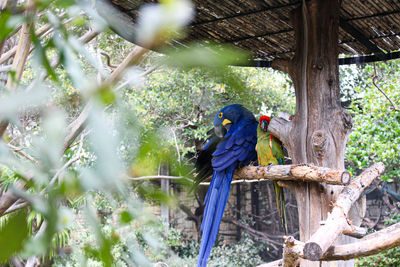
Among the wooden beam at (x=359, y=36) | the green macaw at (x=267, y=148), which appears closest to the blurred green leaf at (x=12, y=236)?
the green macaw at (x=267, y=148)

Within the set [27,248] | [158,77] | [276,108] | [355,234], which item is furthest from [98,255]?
[276,108]

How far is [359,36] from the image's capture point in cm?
185

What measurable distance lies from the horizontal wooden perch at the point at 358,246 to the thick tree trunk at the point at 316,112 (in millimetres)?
322

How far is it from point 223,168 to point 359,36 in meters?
0.89

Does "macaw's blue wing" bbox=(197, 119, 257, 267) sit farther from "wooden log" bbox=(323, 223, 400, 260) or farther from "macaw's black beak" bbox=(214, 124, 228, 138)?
"wooden log" bbox=(323, 223, 400, 260)

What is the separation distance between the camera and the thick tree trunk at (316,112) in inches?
57.9

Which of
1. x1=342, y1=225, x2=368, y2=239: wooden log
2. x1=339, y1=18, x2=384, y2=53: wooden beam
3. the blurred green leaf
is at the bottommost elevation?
x1=342, y1=225, x2=368, y2=239: wooden log

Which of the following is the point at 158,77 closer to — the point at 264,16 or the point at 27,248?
the point at 264,16

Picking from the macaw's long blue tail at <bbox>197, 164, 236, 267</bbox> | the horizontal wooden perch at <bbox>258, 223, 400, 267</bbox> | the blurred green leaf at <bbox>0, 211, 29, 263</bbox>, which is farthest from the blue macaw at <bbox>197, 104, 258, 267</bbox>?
the blurred green leaf at <bbox>0, 211, 29, 263</bbox>

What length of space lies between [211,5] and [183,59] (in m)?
1.39

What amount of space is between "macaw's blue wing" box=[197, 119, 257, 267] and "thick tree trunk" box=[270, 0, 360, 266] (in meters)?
0.22

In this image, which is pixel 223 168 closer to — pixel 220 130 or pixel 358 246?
pixel 220 130

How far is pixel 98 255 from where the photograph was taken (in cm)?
19

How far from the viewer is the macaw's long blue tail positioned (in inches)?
58.8
